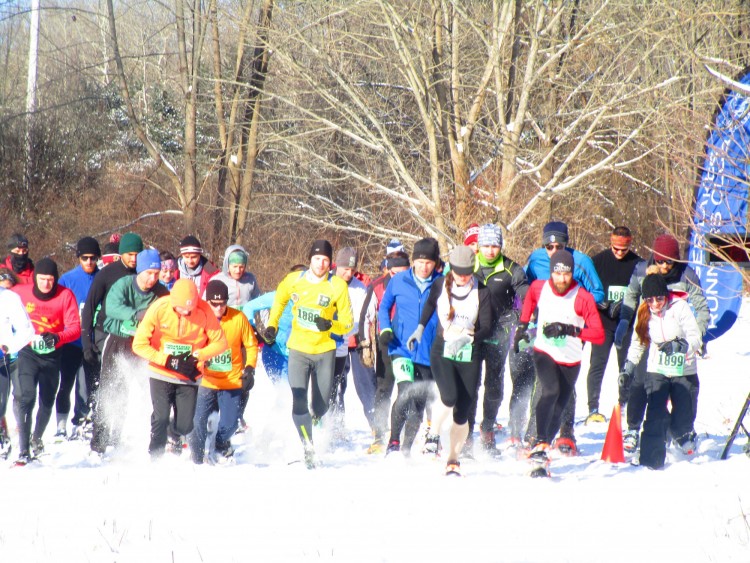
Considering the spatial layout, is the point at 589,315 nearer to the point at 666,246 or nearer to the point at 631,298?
the point at 666,246

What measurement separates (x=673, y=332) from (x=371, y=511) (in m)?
3.27

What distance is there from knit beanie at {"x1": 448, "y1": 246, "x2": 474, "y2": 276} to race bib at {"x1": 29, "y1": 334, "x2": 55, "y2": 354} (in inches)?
146

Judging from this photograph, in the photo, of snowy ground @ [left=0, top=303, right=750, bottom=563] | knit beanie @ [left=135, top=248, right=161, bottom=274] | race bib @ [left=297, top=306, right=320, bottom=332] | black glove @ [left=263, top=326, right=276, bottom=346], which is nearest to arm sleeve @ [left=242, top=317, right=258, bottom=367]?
black glove @ [left=263, top=326, right=276, bottom=346]

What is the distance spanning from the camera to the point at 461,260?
712 centimetres

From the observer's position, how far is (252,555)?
5156 mm

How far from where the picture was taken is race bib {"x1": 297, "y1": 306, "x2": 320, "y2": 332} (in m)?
7.79

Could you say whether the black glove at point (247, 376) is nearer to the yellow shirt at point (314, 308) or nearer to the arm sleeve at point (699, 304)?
the yellow shirt at point (314, 308)

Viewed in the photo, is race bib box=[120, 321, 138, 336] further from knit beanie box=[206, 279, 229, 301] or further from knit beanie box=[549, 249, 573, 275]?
knit beanie box=[549, 249, 573, 275]

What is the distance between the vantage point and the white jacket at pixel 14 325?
25.3 ft

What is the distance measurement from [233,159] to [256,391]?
8.79 meters

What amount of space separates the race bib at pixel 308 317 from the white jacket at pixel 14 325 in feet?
7.85

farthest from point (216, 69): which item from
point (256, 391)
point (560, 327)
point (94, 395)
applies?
point (560, 327)

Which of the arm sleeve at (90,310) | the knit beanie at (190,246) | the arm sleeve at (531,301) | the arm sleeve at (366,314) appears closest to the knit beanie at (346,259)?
the arm sleeve at (366,314)

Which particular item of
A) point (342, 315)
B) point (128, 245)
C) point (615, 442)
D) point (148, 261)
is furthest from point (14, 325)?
point (615, 442)
